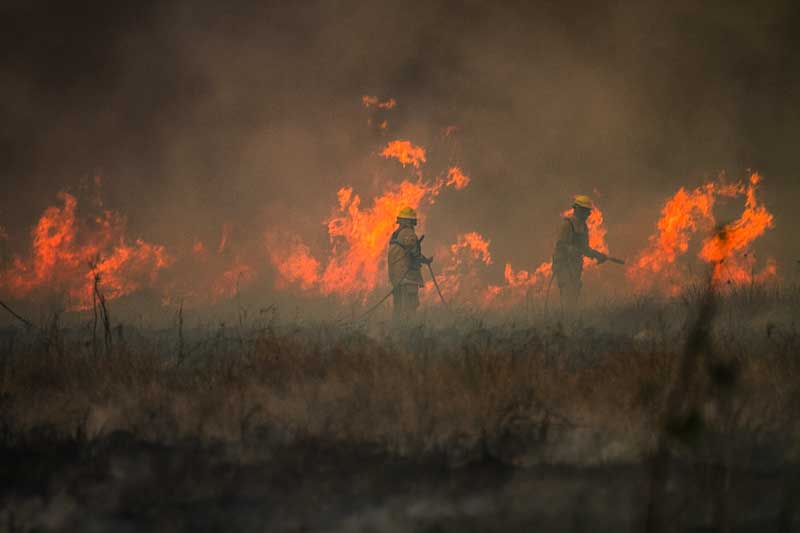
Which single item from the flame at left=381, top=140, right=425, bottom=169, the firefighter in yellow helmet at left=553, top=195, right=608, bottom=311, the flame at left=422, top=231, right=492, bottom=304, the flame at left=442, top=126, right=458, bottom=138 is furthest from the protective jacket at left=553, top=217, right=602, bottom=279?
the flame at left=442, top=126, right=458, bottom=138

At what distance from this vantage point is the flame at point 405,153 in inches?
877

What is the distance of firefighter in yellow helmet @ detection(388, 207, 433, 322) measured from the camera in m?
13.7

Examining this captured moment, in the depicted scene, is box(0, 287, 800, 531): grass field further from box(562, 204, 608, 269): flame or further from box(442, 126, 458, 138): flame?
box(442, 126, 458, 138): flame

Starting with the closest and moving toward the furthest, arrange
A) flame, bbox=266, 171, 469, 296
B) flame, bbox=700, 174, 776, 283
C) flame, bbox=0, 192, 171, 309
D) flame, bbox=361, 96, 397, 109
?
flame, bbox=700, 174, 776, 283
flame, bbox=0, 192, 171, 309
flame, bbox=266, 171, 469, 296
flame, bbox=361, 96, 397, 109

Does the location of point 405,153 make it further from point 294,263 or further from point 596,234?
point 596,234

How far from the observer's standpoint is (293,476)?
4.97m

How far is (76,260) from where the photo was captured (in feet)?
62.2

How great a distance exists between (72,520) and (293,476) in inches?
48.3

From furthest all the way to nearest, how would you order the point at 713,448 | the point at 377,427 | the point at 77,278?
the point at 77,278 → the point at 377,427 → the point at 713,448

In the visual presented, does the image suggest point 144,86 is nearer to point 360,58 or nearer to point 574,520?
point 360,58

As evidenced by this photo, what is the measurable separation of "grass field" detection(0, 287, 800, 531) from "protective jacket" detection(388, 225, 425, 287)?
21.5ft

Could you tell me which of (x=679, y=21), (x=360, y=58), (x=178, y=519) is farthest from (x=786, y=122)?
(x=178, y=519)

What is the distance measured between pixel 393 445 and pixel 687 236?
655 inches

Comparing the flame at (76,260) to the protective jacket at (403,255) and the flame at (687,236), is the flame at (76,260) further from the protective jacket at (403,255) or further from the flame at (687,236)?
the flame at (687,236)
